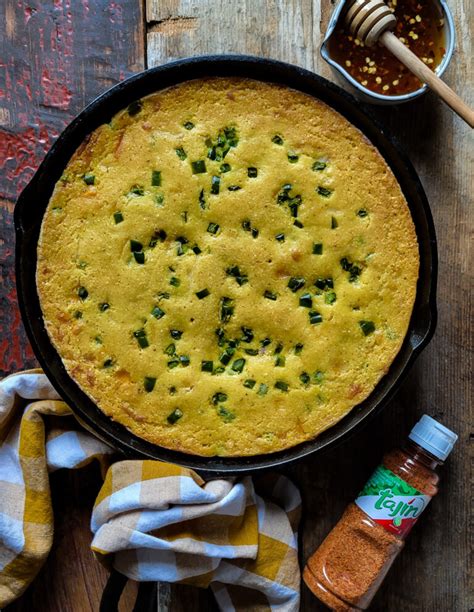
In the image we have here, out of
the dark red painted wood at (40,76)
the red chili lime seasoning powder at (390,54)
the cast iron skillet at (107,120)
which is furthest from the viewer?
the dark red painted wood at (40,76)

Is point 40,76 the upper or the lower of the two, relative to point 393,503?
upper

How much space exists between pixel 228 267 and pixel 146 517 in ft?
1.94

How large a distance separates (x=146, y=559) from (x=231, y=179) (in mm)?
891

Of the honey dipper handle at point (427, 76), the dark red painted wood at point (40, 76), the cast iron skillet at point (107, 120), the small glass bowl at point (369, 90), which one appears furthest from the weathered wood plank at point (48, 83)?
the honey dipper handle at point (427, 76)

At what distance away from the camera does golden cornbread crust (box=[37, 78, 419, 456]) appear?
5.33ft

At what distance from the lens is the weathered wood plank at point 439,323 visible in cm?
181

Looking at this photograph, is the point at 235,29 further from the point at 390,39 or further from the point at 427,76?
the point at 427,76

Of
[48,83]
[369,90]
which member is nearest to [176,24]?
[48,83]

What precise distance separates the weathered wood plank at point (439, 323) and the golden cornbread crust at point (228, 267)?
231mm

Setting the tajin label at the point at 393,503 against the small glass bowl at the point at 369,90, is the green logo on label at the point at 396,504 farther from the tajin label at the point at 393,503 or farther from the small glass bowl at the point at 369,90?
the small glass bowl at the point at 369,90

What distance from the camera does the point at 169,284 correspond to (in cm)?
164

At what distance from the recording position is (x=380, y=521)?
1690 mm

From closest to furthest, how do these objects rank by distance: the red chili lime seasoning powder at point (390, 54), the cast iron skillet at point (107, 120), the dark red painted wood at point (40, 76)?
the cast iron skillet at point (107, 120)
the red chili lime seasoning powder at point (390, 54)
the dark red painted wood at point (40, 76)

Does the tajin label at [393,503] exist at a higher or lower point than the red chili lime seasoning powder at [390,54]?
lower
